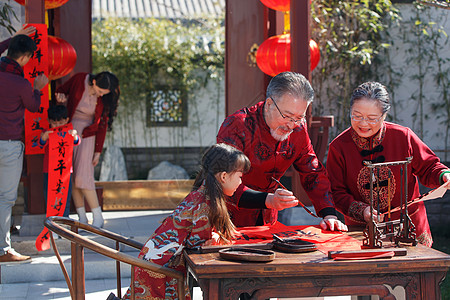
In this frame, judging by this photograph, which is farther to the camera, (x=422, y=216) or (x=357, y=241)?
(x=422, y=216)

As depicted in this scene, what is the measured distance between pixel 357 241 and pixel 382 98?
659 millimetres

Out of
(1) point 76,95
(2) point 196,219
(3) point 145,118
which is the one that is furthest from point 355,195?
(3) point 145,118

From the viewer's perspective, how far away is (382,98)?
2.72 metres

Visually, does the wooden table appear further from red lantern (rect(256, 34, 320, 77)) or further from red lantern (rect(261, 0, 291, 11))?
red lantern (rect(261, 0, 291, 11))

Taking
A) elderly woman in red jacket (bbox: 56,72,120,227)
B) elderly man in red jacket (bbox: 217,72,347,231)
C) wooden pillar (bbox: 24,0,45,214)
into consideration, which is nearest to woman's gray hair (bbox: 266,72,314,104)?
elderly man in red jacket (bbox: 217,72,347,231)

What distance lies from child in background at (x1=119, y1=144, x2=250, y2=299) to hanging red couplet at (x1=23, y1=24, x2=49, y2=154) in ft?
8.69

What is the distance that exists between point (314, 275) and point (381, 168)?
0.93 metres

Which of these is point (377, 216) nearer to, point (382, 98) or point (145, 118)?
point (382, 98)

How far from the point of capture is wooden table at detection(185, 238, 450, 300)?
2.06 meters

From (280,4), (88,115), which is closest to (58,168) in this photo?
(88,115)

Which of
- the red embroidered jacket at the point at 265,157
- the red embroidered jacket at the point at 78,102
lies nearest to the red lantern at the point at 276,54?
the red embroidered jacket at the point at 78,102

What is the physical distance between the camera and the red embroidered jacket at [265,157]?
2863mm

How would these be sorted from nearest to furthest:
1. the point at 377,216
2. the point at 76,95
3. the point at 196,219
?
the point at 196,219 < the point at 377,216 < the point at 76,95

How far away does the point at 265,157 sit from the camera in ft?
9.49
